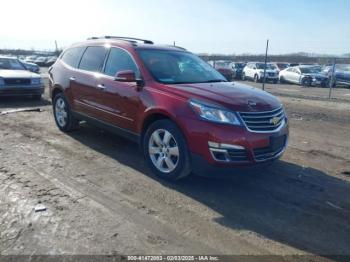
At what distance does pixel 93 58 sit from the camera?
652cm

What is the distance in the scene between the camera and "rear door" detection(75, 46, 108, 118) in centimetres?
621

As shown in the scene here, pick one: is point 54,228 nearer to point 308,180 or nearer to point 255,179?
point 255,179

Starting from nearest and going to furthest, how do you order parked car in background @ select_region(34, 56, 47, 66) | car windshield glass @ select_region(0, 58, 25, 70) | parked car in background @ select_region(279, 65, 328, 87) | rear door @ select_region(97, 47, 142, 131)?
rear door @ select_region(97, 47, 142, 131) → car windshield glass @ select_region(0, 58, 25, 70) → parked car in background @ select_region(279, 65, 328, 87) → parked car in background @ select_region(34, 56, 47, 66)

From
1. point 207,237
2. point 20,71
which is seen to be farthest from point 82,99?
point 20,71

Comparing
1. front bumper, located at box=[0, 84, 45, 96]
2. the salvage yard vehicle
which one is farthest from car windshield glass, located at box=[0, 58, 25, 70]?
front bumper, located at box=[0, 84, 45, 96]

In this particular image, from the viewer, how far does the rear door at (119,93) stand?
5.38 meters

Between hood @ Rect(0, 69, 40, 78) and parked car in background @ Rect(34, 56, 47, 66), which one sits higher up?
hood @ Rect(0, 69, 40, 78)

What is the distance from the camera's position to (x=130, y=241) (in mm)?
3461

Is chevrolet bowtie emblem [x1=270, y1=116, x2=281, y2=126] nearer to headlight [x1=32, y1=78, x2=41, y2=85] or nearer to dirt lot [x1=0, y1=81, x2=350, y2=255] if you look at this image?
dirt lot [x1=0, y1=81, x2=350, y2=255]

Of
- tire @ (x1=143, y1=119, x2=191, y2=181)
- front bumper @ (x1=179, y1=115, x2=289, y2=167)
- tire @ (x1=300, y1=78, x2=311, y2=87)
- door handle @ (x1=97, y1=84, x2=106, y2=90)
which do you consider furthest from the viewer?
tire @ (x1=300, y1=78, x2=311, y2=87)

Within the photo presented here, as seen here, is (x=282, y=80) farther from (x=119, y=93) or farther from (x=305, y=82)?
(x=119, y=93)

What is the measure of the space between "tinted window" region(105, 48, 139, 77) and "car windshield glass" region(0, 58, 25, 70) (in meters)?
8.34

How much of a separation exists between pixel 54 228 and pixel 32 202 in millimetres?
771

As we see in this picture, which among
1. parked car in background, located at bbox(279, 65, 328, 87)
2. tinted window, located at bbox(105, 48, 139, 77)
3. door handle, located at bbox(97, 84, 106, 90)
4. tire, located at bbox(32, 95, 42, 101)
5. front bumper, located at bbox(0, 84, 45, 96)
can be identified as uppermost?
tinted window, located at bbox(105, 48, 139, 77)
